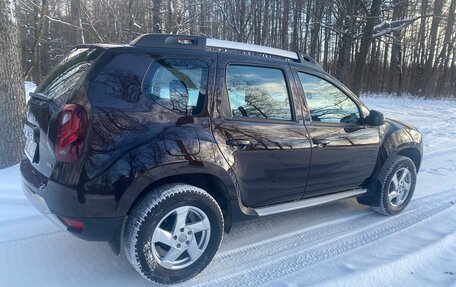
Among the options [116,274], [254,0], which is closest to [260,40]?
[254,0]

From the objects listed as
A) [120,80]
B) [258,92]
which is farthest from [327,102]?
[120,80]

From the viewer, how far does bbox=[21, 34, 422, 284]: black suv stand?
248 cm

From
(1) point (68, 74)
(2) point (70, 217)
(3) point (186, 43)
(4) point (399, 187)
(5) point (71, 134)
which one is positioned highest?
(3) point (186, 43)

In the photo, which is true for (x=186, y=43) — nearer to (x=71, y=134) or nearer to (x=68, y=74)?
(x=68, y=74)

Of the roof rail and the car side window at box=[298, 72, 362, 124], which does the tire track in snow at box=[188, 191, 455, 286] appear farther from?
the roof rail

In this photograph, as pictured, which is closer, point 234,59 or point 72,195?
point 72,195

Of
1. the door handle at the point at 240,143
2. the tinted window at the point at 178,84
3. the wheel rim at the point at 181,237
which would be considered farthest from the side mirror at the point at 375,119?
the wheel rim at the point at 181,237

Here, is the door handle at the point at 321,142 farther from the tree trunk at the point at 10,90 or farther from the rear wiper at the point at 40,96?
the tree trunk at the point at 10,90

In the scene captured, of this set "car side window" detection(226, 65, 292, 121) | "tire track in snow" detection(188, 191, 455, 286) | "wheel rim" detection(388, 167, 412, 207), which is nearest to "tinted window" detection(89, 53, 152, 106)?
"car side window" detection(226, 65, 292, 121)

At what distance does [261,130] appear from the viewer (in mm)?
3145

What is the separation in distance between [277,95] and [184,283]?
1.82 m

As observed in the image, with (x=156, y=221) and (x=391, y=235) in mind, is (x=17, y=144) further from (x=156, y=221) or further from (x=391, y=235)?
(x=391, y=235)

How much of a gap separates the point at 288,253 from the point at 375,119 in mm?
1764

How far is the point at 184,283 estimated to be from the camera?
9.35 ft
